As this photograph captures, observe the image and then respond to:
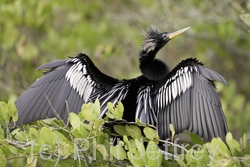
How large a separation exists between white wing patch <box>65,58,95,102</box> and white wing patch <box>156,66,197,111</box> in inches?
18.0

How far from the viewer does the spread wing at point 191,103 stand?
2.65 m

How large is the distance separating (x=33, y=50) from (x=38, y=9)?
Answer: 485 millimetres

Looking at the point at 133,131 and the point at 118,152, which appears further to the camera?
the point at 133,131

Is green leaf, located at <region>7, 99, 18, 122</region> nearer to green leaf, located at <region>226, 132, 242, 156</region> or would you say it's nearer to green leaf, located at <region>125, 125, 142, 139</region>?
green leaf, located at <region>125, 125, 142, 139</region>

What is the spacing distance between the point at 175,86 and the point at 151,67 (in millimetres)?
594

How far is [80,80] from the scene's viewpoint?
3115 millimetres

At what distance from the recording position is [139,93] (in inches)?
120

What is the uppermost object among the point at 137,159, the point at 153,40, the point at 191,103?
the point at 153,40

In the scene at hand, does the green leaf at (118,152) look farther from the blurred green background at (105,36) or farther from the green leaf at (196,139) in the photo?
the blurred green background at (105,36)

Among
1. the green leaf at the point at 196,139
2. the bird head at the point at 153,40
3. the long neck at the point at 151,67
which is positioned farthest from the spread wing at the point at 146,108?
the bird head at the point at 153,40

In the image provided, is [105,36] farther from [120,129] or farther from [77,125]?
[77,125]

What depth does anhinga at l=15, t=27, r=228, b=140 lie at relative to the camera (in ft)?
8.92

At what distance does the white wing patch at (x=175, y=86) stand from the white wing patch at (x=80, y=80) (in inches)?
18.0

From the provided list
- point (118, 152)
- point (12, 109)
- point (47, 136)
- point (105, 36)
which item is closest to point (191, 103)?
point (118, 152)
